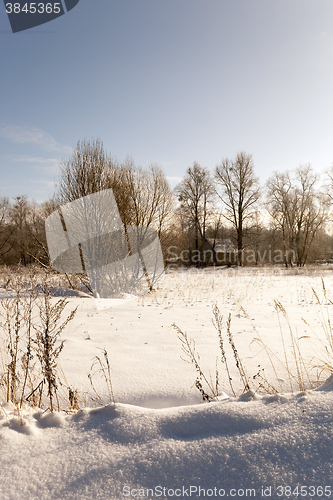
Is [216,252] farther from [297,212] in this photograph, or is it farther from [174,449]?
[174,449]

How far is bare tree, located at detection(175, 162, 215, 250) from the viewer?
3033 centimetres

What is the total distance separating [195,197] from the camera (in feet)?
101

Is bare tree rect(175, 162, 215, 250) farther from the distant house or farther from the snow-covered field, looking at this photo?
the snow-covered field

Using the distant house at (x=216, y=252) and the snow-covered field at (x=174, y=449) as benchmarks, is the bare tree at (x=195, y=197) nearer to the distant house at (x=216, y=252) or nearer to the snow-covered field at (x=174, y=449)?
the distant house at (x=216, y=252)

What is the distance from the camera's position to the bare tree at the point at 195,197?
1194 inches

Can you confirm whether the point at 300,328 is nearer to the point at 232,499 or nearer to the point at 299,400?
the point at 299,400

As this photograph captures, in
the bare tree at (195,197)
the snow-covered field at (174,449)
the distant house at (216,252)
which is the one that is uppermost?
the bare tree at (195,197)

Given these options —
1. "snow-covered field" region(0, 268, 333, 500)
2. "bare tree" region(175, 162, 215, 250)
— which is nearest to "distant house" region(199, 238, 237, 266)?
"bare tree" region(175, 162, 215, 250)

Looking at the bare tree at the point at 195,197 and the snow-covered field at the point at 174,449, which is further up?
the bare tree at the point at 195,197

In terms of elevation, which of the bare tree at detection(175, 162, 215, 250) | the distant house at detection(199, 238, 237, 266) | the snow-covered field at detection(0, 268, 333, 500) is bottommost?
the snow-covered field at detection(0, 268, 333, 500)

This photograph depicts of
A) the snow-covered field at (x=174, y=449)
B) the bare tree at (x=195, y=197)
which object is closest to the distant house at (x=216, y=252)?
the bare tree at (x=195, y=197)

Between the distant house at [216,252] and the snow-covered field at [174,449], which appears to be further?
Result: the distant house at [216,252]

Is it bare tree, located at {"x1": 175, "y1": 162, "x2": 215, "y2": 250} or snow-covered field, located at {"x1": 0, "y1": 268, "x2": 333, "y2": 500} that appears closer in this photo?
snow-covered field, located at {"x1": 0, "y1": 268, "x2": 333, "y2": 500}

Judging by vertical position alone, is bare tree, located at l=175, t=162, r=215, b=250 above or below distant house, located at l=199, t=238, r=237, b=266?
above
